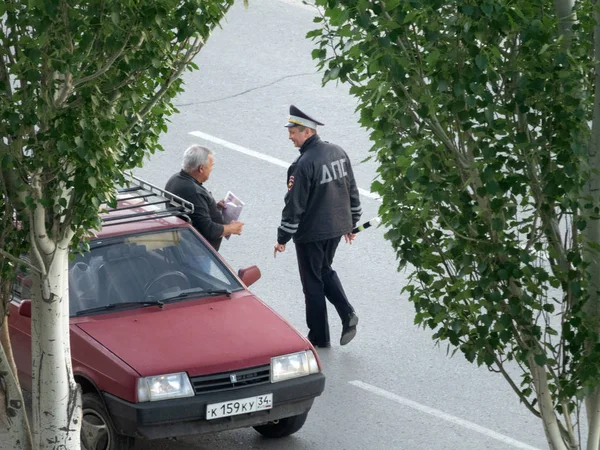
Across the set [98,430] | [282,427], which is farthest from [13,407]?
[282,427]

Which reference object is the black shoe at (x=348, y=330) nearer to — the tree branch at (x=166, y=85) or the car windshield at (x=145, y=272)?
the car windshield at (x=145, y=272)

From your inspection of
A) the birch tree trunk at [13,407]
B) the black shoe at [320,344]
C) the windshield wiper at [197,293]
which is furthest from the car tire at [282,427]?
the birch tree trunk at [13,407]

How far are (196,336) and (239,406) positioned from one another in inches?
26.6

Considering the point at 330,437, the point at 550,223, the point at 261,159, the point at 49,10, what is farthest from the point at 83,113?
the point at 261,159

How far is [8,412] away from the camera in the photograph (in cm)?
812

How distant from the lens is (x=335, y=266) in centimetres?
1384

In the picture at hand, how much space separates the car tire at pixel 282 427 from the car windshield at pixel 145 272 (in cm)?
110

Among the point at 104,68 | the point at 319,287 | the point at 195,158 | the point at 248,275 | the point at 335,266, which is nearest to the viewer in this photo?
the point at 104,68

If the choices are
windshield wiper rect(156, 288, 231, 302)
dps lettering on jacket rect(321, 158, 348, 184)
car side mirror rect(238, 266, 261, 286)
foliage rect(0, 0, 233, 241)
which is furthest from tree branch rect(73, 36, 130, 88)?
dps lettering on jacket rect(321, 158, 348, 184)

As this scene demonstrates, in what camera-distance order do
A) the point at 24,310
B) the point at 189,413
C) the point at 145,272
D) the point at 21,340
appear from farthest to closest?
the point at 145,272 → the point at 21,340 → the point at 24,310 → the point at 189,413

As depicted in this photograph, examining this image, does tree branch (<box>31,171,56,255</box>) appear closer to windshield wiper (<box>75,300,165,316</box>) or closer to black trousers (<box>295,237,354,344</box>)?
windshield wiper (<box>75,300,165,316</box>)

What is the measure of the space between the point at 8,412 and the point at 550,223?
3.75 metres

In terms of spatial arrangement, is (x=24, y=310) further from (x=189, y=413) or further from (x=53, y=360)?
(x=53, y=360)

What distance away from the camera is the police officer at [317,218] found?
11.9 meters
